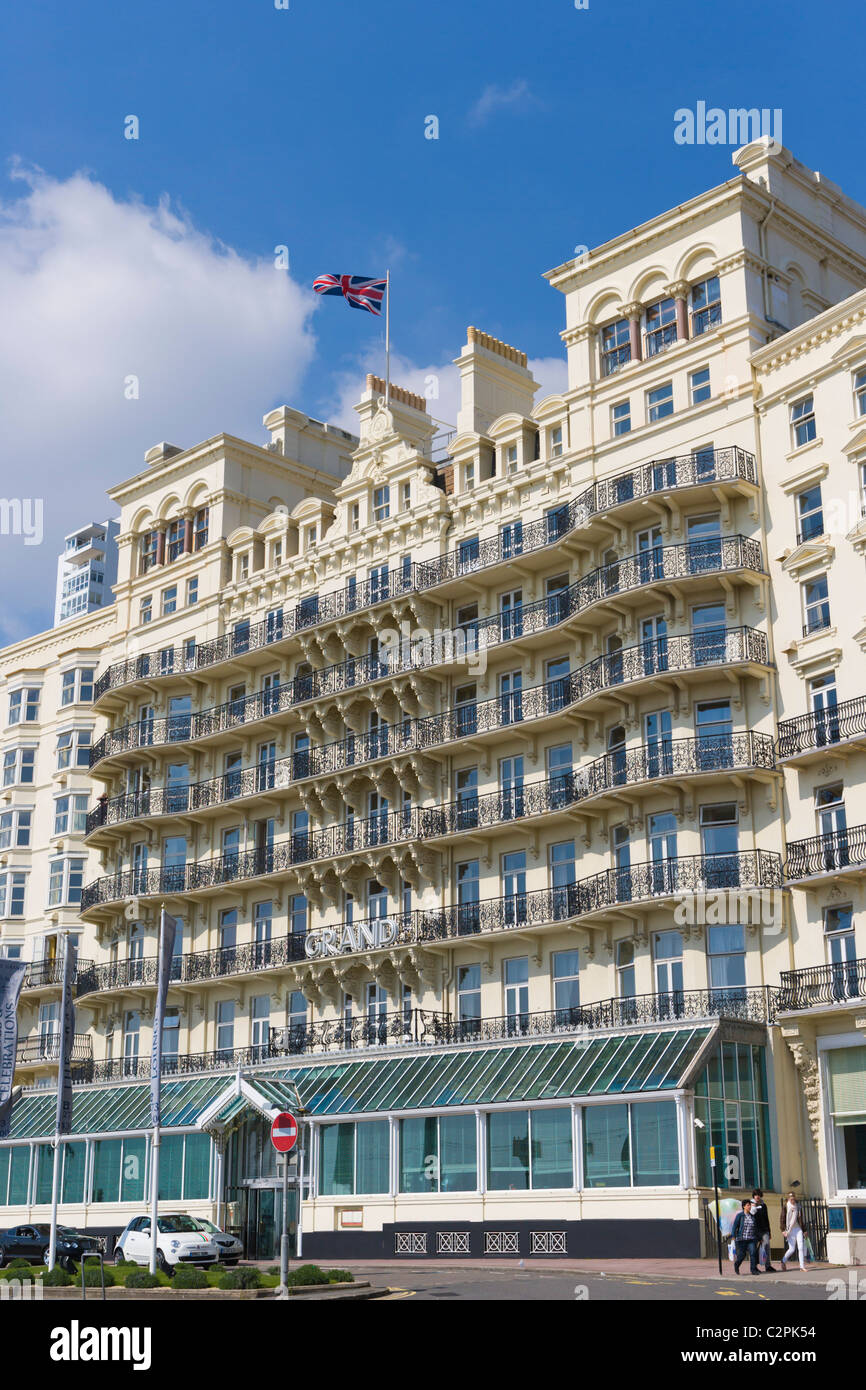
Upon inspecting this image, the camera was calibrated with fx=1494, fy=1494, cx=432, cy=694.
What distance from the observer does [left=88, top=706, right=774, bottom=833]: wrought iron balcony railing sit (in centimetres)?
3909

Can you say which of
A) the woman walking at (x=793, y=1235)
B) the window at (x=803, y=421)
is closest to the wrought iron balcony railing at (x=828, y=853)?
the woman walking at (x=793, y=1235)

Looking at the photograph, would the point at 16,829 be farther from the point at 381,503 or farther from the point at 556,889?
the point at 556,889

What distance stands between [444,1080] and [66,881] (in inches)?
992

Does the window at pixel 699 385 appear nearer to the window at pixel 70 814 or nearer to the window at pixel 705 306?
the window at pixel 705 306

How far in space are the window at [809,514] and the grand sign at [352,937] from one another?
17.1 meters

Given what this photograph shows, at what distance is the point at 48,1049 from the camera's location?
58031 millimetres

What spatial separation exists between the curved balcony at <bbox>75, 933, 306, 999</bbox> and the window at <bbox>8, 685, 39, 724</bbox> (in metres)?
13.3

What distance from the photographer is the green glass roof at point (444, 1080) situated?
35875 mm

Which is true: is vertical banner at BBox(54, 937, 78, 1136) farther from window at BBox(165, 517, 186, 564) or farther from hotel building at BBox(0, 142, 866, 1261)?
window at BBox(165, 517, 186, 564)

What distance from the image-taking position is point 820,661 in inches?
1503

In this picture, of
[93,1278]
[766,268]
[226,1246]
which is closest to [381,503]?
[766,268]

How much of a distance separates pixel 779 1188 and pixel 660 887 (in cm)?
791

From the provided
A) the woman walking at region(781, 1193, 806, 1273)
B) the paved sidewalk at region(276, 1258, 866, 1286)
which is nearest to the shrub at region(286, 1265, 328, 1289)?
the paved sidewalk at region(276, 1258, 866, 1286)
